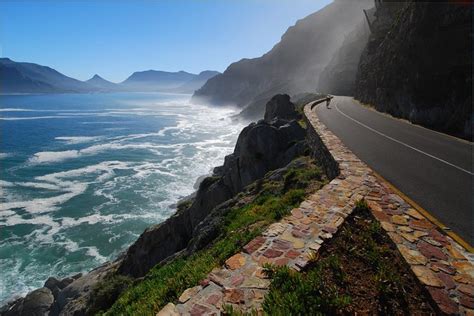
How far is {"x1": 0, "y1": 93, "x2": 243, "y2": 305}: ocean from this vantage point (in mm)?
27156

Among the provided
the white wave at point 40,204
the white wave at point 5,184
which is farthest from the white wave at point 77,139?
the white wave at point 40,204

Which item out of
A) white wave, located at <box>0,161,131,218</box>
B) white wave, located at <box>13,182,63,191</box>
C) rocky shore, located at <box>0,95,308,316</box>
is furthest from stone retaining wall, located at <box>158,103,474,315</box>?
white wave, located at <box>13,182,63,191</box>

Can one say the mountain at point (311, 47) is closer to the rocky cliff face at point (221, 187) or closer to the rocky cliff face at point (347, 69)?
the rocky cliff face at point (347, 69)

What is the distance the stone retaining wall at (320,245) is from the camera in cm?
461

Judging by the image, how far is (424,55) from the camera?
A: 74.5ft

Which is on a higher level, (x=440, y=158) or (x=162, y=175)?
(x=440, y=158)

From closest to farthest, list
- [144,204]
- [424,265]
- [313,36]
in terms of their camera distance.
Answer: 1. [424,265]
2. [144,204]
3. [313,36]

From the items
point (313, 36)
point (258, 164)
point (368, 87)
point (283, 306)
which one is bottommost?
point (258, 164)

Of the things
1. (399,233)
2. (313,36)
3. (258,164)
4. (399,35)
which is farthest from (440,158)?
(313,36)

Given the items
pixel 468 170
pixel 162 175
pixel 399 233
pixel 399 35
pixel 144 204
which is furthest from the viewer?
pixel 162 175

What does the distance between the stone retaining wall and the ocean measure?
997 inches

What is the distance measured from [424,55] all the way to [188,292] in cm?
2603

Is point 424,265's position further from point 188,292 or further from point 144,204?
point 144,204

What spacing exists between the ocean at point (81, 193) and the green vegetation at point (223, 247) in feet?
62.7
